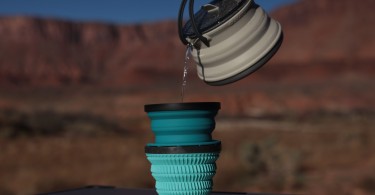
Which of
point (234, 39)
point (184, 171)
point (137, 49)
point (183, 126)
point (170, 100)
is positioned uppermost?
point (234, 39)

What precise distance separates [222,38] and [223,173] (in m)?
8.95

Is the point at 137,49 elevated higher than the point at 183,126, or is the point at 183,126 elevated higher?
the point at 183,126

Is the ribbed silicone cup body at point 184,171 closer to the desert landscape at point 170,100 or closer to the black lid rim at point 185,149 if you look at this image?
the black lid rim at point 185,149

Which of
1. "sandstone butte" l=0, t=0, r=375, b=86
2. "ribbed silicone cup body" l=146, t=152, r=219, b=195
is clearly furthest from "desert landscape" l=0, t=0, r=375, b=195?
"ribbed silicone cup body" l=146, t=152, r=219, b=195

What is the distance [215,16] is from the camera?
2137mm

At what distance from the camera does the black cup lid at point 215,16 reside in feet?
6.82

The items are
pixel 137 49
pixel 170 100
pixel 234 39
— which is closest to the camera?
pixel 234 39

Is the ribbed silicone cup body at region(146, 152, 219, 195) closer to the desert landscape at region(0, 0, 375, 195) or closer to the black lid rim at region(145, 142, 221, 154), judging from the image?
the black lid rim at region(145, 142, 221, 154)

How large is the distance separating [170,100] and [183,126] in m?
41.1

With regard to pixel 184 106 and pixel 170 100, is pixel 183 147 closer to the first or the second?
pixel 184 106

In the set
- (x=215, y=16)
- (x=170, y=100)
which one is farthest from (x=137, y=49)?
(x=215, y=16)

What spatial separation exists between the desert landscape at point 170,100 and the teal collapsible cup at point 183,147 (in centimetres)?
651

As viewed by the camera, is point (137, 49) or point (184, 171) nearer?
point (184, 171)

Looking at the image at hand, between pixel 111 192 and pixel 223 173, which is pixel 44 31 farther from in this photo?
pixel 111 192
